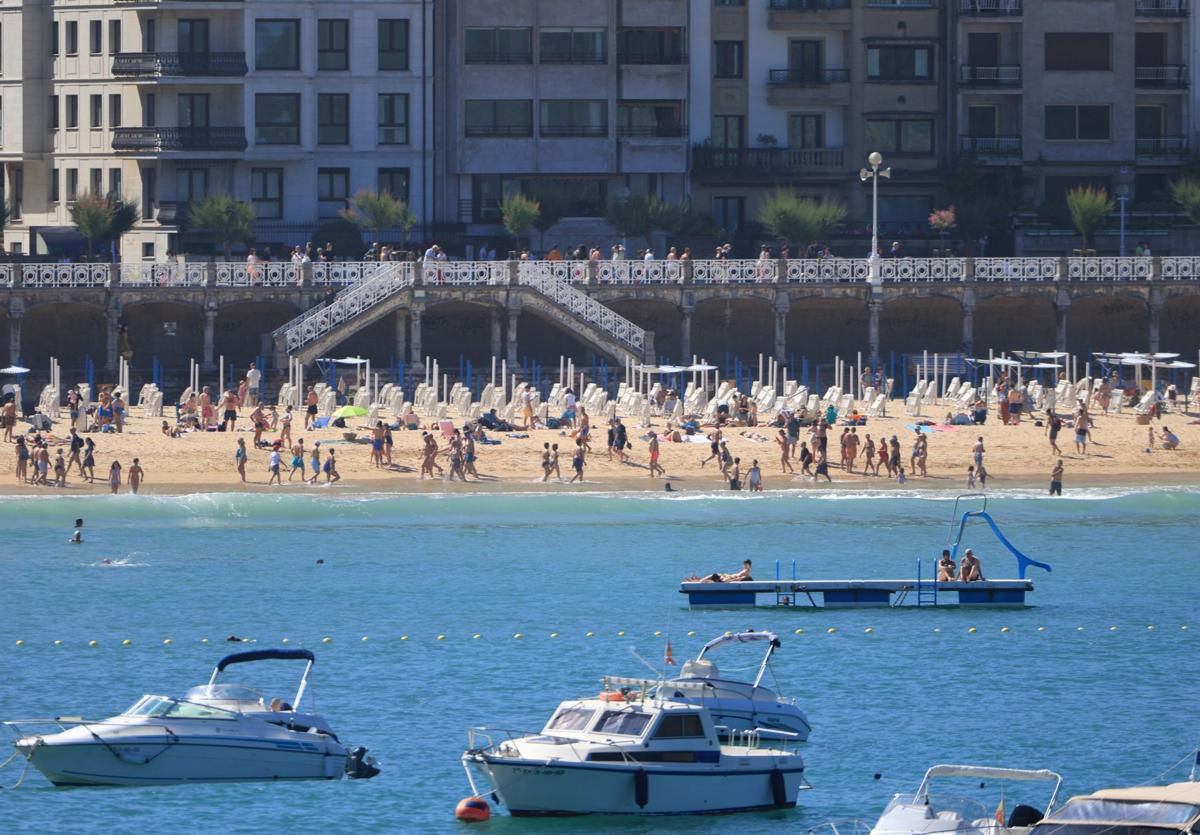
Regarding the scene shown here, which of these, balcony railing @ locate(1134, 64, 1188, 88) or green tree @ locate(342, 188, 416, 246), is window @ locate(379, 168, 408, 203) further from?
balcony railing @ locate(1134, 64, 1188, 88)

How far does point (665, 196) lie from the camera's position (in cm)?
9294

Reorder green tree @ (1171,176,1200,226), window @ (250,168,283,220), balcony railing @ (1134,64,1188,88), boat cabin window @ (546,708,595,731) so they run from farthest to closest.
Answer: balcony railing @ (1134,64,1188,88), window @ (250,168,283,220), green tree @ (1171,176,1200,226), boat cabin window @ (546,708,595,731)

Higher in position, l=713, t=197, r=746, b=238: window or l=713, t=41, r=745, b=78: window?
l=713, t=41, r=745, b=78: window

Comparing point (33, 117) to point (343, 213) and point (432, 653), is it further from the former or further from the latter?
point (432, 653)

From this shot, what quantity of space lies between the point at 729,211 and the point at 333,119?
44.8 feet

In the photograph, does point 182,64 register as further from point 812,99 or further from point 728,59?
point 812,99

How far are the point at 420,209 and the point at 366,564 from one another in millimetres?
31647

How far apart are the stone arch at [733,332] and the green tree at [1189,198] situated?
1396cm

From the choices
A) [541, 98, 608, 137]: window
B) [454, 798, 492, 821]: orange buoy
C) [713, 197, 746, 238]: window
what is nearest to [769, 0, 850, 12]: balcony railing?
[713, 197, 746, 238]: window

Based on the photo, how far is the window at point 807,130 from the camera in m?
93.8

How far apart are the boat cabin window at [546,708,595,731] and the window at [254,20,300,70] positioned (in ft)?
179

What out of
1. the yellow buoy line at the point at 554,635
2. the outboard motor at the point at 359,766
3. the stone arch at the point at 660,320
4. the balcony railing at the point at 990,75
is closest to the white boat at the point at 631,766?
the outboard motor at the point at 359,766

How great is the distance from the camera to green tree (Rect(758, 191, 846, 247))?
87.6 meters

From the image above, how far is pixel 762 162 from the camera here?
93062 millimetres
